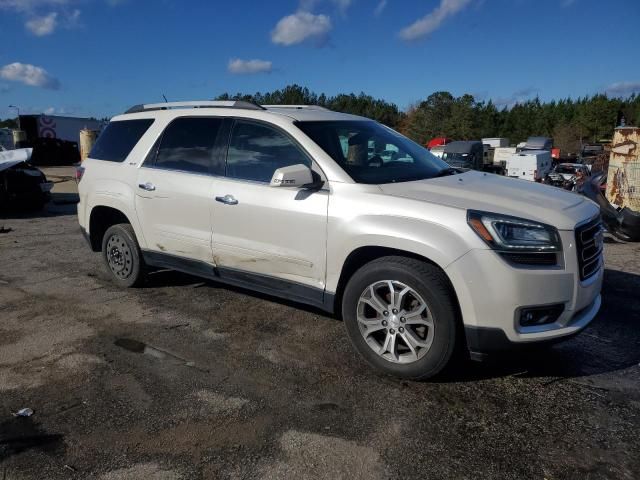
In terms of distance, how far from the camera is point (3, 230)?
9.52 meters

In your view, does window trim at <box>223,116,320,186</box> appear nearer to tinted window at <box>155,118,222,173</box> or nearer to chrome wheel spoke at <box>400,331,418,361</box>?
tinted window at <box>155,118,222,173</box>

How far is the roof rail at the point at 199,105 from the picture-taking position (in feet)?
15.5

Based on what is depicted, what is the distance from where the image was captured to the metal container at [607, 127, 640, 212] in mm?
9414

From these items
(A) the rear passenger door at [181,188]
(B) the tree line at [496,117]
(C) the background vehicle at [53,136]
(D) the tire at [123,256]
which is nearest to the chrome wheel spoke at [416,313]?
(A) the rear passenger door at [181,188]

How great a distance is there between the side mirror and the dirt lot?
4.35 ft

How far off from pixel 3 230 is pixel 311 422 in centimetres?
868

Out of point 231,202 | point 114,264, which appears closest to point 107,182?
point 114,264

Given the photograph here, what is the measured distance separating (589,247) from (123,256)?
14.6 feet

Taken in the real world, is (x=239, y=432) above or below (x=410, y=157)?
below

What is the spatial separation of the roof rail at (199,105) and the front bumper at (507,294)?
8.13 ft

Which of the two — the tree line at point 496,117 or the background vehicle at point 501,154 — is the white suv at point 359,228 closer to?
the background vehicle at point 501,154

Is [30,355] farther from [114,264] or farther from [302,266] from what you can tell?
[302,266]

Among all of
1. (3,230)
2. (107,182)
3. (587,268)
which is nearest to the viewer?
(587,268)

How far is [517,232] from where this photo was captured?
3234 millimetres
